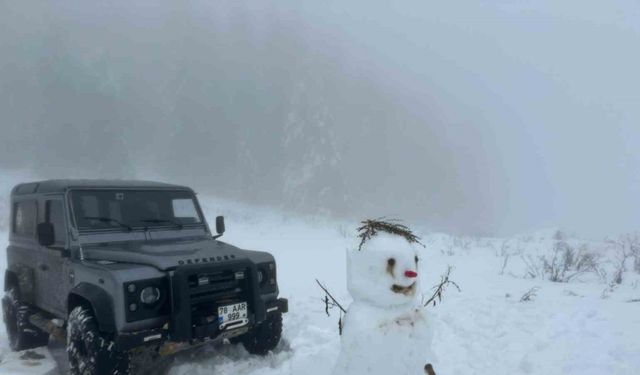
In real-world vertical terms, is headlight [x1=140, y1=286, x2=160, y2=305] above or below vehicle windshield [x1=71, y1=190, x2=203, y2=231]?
below

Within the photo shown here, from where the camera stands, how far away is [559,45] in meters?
76.6

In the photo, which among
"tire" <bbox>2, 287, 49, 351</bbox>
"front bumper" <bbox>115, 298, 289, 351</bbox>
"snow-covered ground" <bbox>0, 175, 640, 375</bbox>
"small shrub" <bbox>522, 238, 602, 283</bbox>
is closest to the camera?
"front bumper" <bbox>115, 298, 289, 351</bbox>

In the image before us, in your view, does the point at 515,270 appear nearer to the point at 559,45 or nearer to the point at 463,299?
the point at 463,299

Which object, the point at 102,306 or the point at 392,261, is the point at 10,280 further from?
the point at 392,261

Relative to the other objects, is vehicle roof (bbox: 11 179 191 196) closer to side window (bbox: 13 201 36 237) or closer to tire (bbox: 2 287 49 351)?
side window (bbox: 13 201 36 237)

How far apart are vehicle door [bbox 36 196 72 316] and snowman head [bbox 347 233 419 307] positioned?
11.9 ft

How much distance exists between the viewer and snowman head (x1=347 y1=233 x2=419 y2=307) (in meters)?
→ 2.70

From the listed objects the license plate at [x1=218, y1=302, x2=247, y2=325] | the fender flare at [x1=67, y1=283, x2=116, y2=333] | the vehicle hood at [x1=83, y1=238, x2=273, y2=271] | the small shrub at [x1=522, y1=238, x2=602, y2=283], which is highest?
the vehicle hood at [x1=83, y1=238, x2=273, y2=271]

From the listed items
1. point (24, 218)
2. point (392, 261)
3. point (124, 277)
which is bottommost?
point (124, 277)

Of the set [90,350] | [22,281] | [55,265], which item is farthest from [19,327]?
[90,350]

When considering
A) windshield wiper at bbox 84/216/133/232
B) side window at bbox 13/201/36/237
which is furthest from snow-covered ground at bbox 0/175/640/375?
windshield wiper at bbox 84/216/133/232

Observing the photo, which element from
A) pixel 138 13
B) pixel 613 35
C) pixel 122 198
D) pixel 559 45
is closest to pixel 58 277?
pixel 122 198

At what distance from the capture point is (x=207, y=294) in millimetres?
4434

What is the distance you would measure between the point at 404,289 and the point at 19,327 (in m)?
5.37
